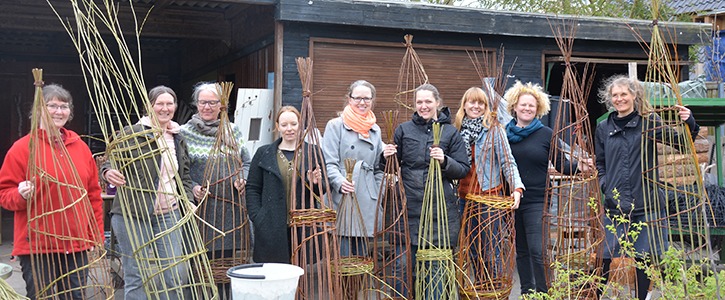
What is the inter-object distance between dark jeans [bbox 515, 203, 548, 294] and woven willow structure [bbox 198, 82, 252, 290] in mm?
1834

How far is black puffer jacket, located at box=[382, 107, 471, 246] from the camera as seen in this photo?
13.3 feet

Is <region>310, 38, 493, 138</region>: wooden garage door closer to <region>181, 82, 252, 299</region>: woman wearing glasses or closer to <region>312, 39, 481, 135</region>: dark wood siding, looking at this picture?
<region>312, 39, 481, 135</region>: dark wood siding

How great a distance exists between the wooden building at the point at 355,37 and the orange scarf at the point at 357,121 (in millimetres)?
2184

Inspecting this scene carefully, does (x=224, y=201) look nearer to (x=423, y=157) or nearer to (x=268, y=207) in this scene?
(x=268, y=207)

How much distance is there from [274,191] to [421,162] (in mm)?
917

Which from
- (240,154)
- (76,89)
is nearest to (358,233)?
(240,154)

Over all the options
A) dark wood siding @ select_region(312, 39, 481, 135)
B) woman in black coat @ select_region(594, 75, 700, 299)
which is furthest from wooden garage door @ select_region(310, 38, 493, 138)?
woman in black coat @ select_region(594, 75, 700, 299)

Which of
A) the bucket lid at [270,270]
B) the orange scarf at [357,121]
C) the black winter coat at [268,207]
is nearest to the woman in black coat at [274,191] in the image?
the black winter coat at [268,207]

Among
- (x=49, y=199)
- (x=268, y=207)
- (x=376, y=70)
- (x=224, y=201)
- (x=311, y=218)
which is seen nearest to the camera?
(x=49, y=199)

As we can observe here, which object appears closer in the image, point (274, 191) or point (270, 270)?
point (270, 270)

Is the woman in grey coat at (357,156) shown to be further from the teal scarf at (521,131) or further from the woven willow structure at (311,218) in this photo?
the teal scarf at (521,131)

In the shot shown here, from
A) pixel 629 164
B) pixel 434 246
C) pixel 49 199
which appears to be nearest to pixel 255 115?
pixel 434 246

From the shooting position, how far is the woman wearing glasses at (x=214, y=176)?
4148 mm

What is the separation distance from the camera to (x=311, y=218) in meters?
3.62
